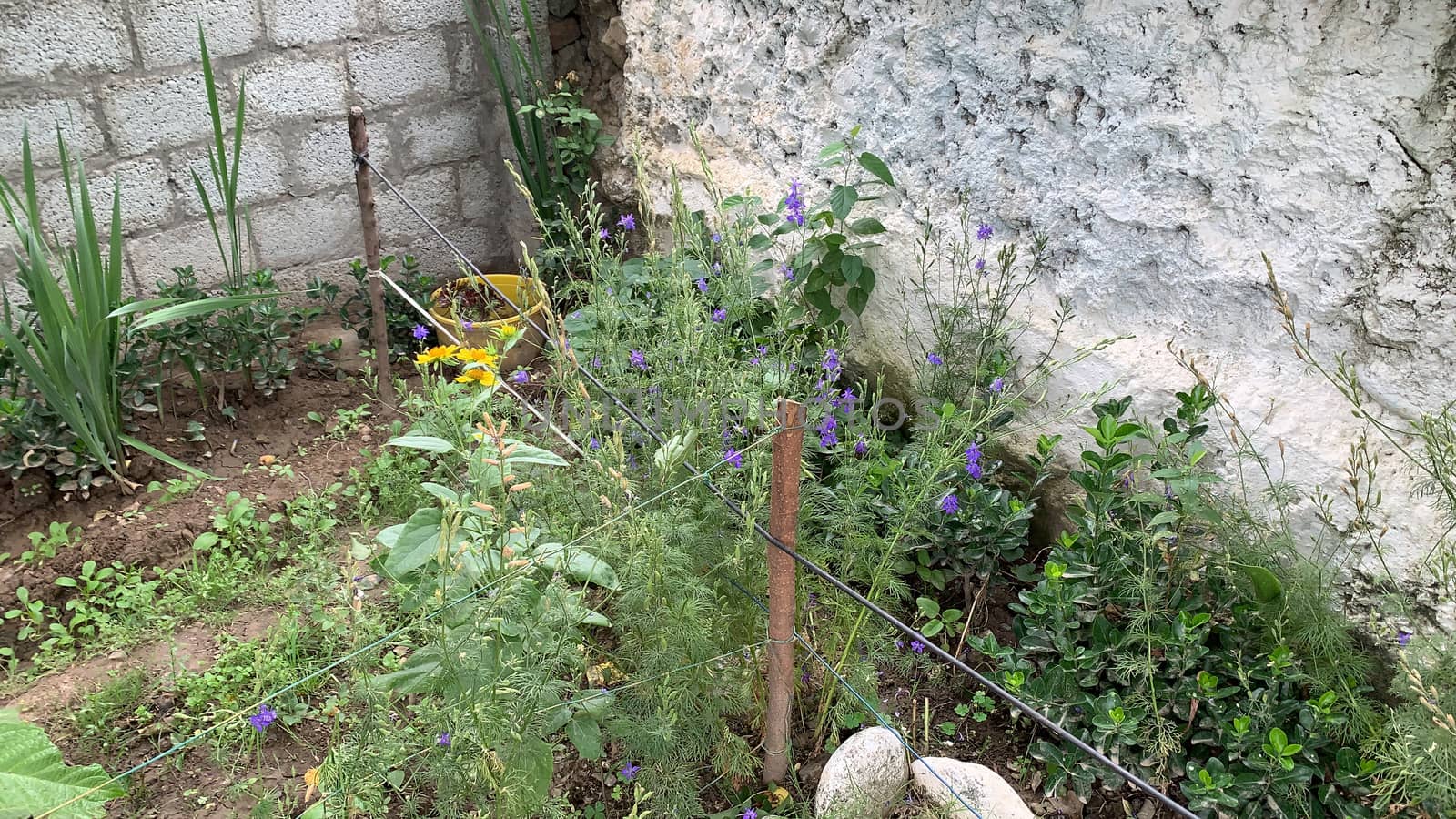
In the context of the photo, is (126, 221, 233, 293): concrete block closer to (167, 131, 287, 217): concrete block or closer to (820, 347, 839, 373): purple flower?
(167, 131, 287, 217): concrete block

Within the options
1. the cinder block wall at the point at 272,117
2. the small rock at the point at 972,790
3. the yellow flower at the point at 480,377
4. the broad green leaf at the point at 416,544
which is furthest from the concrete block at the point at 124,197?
the small rock at the point at 972,790

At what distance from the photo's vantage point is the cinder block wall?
3.42m

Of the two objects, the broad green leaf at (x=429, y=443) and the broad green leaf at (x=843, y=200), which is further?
the broad green leaf at (x=843, y=200)

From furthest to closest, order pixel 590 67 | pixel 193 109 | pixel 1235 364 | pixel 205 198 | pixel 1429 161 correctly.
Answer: pixel 590 67 < pixel 193 109 < pixel 205 198 < pixel 1235 364 < pixel 1429 161

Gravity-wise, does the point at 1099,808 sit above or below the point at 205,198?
below

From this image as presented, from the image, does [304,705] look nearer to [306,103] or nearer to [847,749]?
[847,749]

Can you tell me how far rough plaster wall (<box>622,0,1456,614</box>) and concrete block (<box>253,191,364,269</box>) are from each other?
201 centimetres

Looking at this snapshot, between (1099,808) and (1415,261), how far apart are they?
53.9 inches

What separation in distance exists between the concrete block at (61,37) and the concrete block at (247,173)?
0.38 m

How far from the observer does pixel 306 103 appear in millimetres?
3896

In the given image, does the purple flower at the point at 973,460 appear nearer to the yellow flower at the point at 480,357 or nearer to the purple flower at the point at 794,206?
the purple flower at the point at 794,206

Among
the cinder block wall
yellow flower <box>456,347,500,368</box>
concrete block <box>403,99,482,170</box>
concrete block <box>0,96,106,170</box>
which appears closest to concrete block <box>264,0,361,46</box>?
the cinder block wall

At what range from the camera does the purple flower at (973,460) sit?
2.37m

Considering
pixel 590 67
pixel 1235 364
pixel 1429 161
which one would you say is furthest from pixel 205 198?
pixel 1429 161
